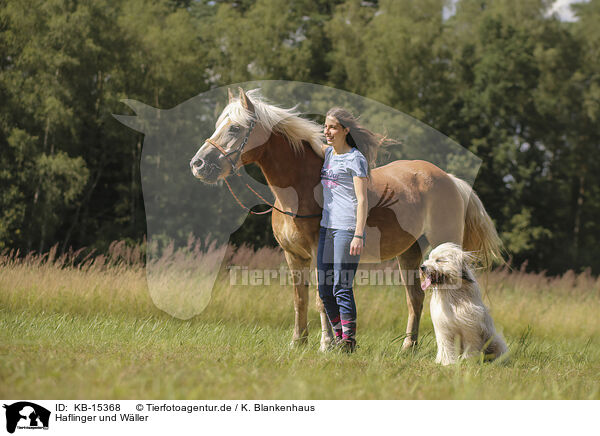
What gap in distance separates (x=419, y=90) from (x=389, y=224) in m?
16.3

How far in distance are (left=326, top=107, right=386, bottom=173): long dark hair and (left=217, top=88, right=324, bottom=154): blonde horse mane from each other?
0.40m

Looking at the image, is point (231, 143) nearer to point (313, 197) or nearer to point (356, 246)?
point (313, 197)

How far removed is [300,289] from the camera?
4863 mm

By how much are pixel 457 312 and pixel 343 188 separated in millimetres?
1383

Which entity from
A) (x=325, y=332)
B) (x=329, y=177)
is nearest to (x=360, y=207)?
(x=329, y=177)

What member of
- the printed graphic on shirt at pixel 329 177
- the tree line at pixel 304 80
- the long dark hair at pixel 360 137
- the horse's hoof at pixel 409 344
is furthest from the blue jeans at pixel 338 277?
the tree line at pixel 304 80

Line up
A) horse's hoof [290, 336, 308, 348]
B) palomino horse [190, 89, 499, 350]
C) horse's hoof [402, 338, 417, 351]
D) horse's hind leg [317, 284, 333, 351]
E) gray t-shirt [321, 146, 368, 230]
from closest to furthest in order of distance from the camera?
gray t-shirt [321, 146, 368, 230] → palomino horse [190, 89, 499, 350] → horse's hind leg [317, 284, 333, 351] → horse's hoof [290, 336, 308, 348] → horse's hoof [402, 338, 417, 351]

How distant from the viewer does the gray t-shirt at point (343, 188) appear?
414 centimetres

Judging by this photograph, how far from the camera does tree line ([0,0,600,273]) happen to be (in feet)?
50.7

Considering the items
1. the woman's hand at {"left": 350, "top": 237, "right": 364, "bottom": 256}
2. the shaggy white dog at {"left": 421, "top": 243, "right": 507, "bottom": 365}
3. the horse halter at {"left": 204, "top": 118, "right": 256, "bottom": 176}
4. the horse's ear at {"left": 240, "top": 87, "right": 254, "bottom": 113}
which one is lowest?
the shaggy white dog at {"left": 421, "top": 243, "right": 507, "bottom": 365}

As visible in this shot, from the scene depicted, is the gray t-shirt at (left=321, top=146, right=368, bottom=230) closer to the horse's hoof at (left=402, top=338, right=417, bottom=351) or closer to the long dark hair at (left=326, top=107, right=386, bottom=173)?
the long dark hair at (left=326, top=107, right=386, bottom=173)

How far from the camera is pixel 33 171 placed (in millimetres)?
15508
